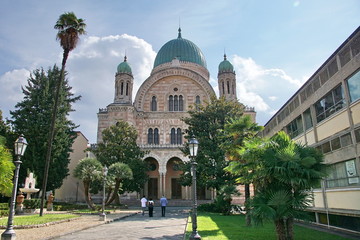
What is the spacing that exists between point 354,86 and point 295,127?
6.32m

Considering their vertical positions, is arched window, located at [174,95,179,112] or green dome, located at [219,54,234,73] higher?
green dome, located at [219,54,234,73]

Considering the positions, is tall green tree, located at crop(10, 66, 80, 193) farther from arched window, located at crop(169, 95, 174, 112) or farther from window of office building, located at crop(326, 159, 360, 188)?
window of office building, located at crop(326, 159, 360, 188)

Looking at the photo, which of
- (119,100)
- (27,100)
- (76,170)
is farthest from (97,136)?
(76,170)

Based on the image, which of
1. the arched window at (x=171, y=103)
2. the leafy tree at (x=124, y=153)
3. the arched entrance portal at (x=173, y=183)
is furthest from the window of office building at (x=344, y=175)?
the arched window at (x=171, y=103)

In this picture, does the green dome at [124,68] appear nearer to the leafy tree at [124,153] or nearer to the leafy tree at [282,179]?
the leafy tree at [124,153]

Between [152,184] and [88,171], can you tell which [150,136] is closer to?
[152,184]

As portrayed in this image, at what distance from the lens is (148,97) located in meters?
36.8

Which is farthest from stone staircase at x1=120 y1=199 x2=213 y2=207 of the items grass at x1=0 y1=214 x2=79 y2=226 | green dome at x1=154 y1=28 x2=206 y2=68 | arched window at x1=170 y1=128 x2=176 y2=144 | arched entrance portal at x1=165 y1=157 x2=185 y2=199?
green dome at x1=154 y1=28 x2=206 y2=68

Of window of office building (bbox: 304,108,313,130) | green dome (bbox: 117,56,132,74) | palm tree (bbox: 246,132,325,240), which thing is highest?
green dome (bbox: 117,56,132,74)

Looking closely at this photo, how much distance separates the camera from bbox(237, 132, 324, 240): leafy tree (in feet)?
24.8

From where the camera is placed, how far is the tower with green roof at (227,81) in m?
37.1

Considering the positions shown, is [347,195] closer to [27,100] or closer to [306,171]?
[306,171]

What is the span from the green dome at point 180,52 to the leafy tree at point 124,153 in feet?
56.2

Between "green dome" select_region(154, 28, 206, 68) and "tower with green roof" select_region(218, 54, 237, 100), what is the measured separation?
5115mm
